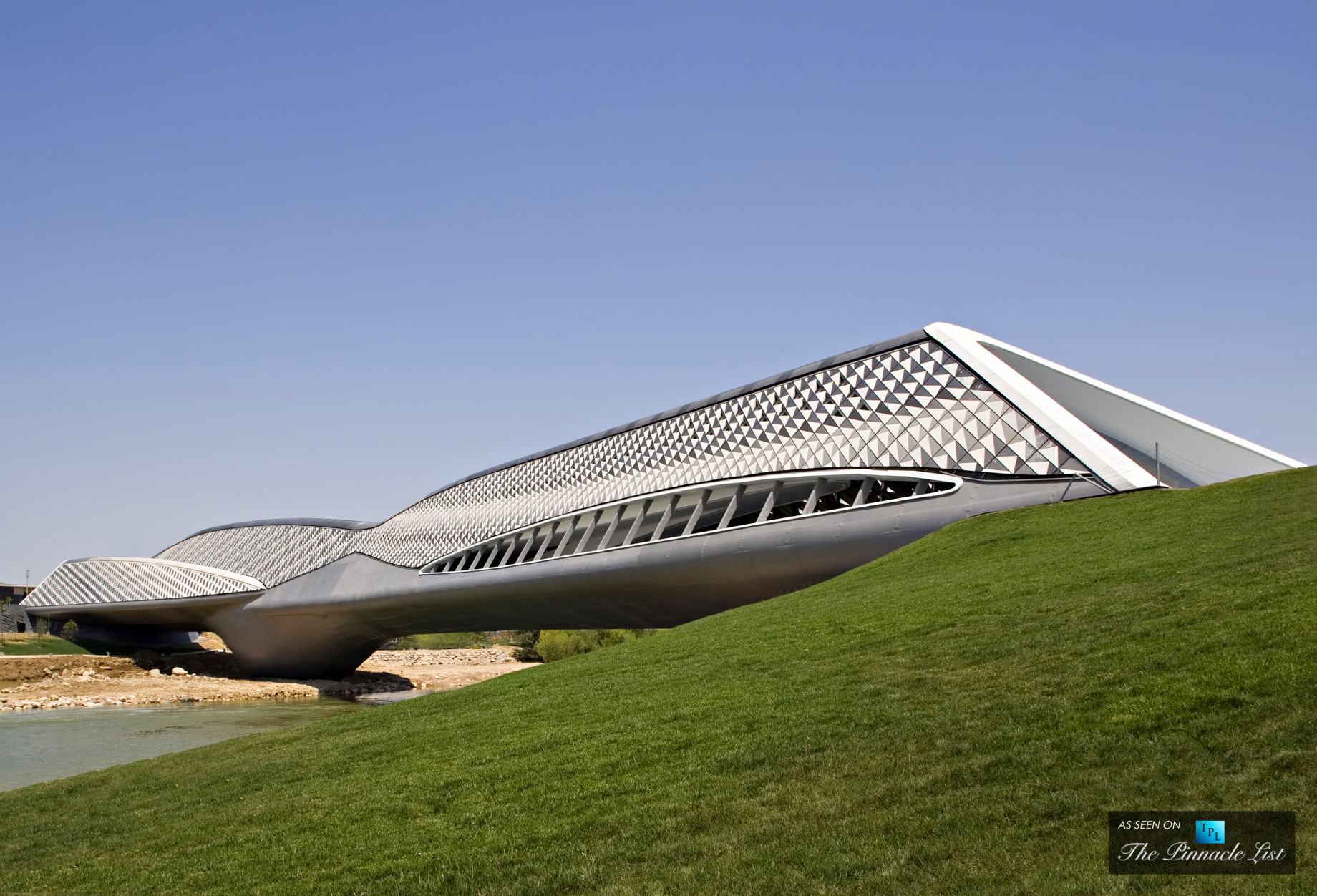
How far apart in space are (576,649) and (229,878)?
59249 mm

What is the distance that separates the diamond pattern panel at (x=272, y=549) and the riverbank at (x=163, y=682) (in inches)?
204

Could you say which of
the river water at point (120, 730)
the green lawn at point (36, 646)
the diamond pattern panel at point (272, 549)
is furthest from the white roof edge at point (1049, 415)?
the green lawn at point (36, 646)

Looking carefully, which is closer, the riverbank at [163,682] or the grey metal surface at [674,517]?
the grey metal surface at [674,517]

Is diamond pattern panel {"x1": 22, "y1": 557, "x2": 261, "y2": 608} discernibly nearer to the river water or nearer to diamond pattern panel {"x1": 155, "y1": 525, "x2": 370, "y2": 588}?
diamond pattern panel {"x1": 155, "y1": 525, "x2": 370, "y2": 588}

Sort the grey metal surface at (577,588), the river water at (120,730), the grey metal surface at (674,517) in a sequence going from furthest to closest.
Answer: the grey metal surface at (674,517)
the grey metal surface at (577,588)
the river water at (120,730)

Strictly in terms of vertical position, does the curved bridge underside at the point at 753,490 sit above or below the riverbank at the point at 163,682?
above

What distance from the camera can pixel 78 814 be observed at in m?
12.4

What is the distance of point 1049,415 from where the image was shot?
2427cm

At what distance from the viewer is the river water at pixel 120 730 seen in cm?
2250

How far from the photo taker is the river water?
22.5m

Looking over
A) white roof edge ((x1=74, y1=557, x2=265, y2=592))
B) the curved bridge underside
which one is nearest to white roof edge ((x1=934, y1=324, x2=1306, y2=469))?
the curved bridge underside

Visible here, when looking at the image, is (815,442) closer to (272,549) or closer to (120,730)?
(120,730)

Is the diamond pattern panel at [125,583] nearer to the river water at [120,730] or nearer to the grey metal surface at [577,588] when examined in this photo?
the grey metal surface at [577,588]

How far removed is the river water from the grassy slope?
27.5 ft
